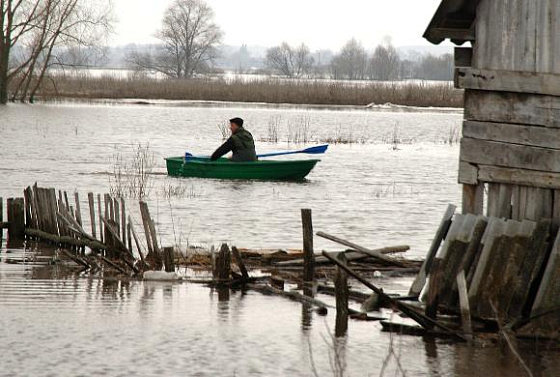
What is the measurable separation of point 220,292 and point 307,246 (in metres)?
1.05

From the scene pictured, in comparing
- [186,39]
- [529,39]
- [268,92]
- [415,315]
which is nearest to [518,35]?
[529,39]

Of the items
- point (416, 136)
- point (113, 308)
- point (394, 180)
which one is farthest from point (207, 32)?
point (113, 308)

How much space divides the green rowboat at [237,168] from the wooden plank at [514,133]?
45.3 feet

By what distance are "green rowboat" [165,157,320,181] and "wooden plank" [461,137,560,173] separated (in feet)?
45.2

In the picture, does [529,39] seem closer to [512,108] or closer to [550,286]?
[512,108]

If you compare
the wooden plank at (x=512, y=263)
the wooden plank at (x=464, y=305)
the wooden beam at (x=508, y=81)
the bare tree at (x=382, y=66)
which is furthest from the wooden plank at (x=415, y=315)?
the bare tree at (x=382, y=66)

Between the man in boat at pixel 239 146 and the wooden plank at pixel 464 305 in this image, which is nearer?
the wooden plank at pixel 464 305

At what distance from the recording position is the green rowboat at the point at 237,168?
22844 millimetres

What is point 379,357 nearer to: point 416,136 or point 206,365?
point 206,365

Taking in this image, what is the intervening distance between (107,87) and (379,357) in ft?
203

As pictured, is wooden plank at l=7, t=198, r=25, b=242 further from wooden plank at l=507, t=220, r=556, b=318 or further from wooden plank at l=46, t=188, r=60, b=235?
wooden plank at l=507, t=220, r=556, b=318

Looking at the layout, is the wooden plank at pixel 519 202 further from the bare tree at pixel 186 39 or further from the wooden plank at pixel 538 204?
the bare tree at pixel 186 39

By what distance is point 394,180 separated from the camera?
26.0m

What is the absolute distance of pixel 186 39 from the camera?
127812 millimetres
